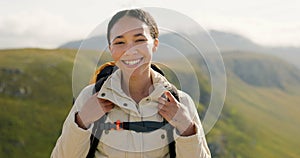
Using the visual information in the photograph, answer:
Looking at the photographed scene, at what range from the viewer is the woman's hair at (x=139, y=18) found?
17.0ft

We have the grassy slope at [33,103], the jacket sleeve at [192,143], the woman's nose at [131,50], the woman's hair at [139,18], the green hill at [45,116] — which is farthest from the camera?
the green hill at [45,116]

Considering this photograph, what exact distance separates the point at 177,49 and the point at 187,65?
224 millimetres

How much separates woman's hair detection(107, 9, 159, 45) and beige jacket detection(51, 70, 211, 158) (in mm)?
583

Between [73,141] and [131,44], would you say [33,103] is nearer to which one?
[73,141]

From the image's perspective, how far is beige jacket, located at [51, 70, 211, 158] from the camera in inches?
199

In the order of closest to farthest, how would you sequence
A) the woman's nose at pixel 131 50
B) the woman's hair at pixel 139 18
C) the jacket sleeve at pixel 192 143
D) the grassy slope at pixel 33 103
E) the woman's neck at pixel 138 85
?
the woman's nose at pixel 131 50
the jacket sleeve at pixel 192 143
the woman's hair at pixel 139 18
the woman's neck at pixel 138 85
the grassy slope at pixel 33 103

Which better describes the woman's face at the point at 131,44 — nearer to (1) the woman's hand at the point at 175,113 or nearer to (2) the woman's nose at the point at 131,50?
(2) the woman's nose at the point at 131,50

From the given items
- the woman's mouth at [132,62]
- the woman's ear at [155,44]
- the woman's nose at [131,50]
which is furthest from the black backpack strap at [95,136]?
the woman's ear at [155,44]

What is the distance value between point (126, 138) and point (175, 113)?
0.59 metres

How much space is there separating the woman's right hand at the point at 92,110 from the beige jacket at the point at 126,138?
0.06 m

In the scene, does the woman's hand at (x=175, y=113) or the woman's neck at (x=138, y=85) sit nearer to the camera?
the woman's hand at (x=175, y=113)

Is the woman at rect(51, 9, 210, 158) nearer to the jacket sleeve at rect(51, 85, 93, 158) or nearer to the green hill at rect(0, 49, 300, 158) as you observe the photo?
the jacket sleeve at rect(51, 85, 93, 158)

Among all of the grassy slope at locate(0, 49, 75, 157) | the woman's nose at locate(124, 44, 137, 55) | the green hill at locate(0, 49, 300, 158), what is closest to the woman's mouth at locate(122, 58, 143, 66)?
the woman's nose at locate(124, 44, 137, 55)

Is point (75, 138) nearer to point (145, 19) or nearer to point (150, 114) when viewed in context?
point (150, 114)
